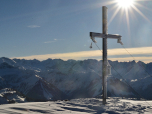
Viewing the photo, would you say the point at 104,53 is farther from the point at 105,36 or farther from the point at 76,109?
the point at 76,109

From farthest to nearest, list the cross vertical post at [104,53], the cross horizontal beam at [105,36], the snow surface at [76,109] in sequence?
1. the cross vertical post at [104,53]
2. the cross horizontal beam at [105,36]
3. the snow surface at [76,109]

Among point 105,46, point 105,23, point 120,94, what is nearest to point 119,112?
point 105,46

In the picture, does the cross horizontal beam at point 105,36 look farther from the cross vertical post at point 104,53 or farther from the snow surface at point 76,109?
the snow surface at point 76,109

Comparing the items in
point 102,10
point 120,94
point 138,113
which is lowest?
point 120,94

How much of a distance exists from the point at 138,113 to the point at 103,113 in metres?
2.17

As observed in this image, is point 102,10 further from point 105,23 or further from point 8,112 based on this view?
point 8,112

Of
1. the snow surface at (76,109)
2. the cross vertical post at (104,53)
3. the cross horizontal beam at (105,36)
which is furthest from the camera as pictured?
the cross vertical post at (104,53)

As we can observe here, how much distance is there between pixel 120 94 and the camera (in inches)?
7283

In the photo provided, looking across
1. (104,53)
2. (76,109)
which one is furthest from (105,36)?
(76,109)

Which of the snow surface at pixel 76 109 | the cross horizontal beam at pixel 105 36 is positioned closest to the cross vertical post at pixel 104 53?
the cross horizontal beam at pixel 105 36

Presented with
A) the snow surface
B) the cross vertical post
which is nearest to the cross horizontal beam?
the cross vertical post

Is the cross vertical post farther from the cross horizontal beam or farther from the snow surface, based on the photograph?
the snow surface

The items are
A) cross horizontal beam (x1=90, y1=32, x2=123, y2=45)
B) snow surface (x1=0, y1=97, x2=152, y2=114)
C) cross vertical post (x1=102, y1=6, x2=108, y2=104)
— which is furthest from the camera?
cross vertical post (x1=102, y1=6, x2=108, y2=104)

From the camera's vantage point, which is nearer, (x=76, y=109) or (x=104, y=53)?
(x=76, y=109)
